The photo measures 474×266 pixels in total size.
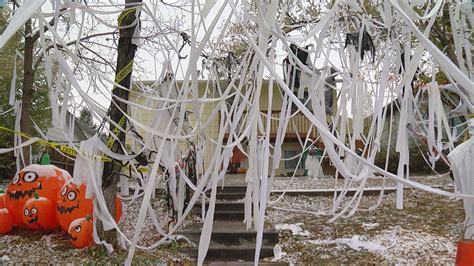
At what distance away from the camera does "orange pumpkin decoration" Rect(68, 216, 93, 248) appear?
17.6ft

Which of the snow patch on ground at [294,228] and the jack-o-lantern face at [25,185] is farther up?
the jack-o-lantern face at [25,185]

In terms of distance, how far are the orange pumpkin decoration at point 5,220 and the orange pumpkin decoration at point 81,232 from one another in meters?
1.18

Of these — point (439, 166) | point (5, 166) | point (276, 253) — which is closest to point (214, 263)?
point (276, 253)

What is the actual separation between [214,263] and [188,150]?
1.64 metres

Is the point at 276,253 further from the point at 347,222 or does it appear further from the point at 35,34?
the point at 35,34

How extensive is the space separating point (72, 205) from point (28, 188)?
791 mm

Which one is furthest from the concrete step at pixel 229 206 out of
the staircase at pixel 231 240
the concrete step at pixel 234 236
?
the concrete step at pixel 234 236

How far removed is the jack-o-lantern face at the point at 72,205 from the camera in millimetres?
5531

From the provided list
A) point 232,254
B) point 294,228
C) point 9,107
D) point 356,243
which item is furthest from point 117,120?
point 9,107

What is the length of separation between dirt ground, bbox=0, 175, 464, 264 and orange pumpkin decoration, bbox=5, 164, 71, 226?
38 centimetres

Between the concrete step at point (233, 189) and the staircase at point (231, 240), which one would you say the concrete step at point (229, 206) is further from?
the concrete step at point (233, 189)

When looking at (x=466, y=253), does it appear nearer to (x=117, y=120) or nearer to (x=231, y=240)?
(x=231, y=240)

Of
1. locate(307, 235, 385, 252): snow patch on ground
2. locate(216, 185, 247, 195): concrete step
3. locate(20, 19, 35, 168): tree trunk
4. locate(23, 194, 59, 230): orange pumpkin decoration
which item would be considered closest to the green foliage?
locate(20, 19, 35, 168): tree trunk

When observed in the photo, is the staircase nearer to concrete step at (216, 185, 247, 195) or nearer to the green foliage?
concrete step at (216, 185, 247, 195)
